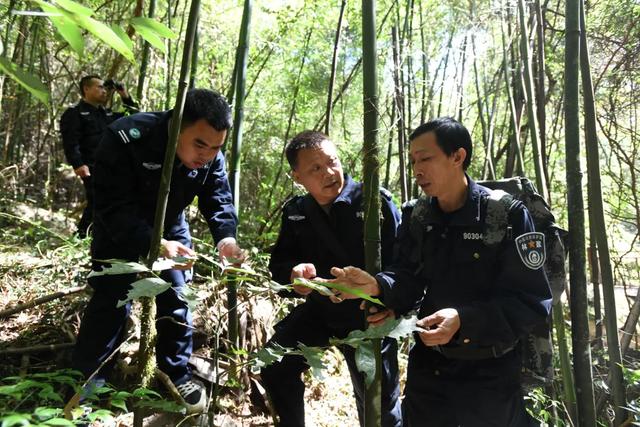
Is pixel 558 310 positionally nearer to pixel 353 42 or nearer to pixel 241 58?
pixel 241 58

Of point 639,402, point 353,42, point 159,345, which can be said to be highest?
point 353,42

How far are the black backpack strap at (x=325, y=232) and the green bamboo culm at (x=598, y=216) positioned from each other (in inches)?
42.8

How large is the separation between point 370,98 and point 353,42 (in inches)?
210

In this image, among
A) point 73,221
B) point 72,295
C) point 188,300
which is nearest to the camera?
point 188,300

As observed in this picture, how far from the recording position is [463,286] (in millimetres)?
1694

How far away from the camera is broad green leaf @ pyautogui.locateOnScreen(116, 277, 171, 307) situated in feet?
2.74

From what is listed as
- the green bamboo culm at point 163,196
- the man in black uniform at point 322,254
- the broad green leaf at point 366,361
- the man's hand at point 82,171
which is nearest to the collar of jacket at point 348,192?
the man in black uniform at point 322,254

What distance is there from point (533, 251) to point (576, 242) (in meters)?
0.23

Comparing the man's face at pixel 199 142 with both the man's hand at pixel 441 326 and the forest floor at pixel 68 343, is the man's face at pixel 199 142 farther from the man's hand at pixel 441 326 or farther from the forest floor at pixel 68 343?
the man's hand at pixel 441 326

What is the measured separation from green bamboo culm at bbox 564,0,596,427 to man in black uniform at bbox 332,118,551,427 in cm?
18

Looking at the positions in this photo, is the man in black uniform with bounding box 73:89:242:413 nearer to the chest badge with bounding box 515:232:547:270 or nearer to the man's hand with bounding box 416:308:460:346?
the man's hand with bounding box 416:308:460:346

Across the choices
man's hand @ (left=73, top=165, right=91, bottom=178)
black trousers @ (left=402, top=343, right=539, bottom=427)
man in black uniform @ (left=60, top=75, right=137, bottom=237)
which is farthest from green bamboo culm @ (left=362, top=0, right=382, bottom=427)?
man's hand @ (left=73, top=165, right=91, bottom=178)

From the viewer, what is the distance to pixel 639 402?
76.9 inches

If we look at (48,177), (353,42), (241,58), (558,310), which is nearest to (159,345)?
(241,58)
